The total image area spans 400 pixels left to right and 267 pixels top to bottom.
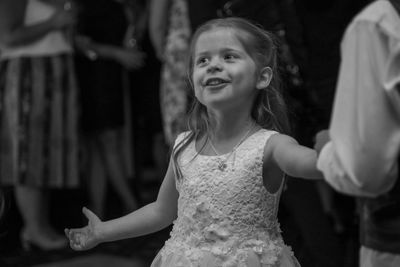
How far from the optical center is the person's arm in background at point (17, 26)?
3.57 m

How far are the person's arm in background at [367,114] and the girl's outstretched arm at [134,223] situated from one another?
680mm

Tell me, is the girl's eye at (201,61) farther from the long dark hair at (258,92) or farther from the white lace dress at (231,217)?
the white lace dress at (231,217)

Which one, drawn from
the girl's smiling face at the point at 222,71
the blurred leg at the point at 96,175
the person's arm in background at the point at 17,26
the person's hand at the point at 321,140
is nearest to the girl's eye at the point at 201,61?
the girl's smiling face at the point at 222,71

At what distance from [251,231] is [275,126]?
28 centimetres

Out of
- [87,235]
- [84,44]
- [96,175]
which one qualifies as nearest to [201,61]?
[87,235]

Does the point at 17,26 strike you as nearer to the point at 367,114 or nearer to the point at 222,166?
the point at 222,166

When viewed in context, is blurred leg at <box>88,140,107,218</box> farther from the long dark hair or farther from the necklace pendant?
the necklace pendant

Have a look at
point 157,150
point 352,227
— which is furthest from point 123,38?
point 352,227

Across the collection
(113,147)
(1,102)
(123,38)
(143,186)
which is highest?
(123,38)

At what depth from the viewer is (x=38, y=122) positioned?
3.71 meters

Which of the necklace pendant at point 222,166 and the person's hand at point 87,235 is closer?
the necklace pendant at point 222,166

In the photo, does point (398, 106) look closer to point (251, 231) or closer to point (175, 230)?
point (251, 231)

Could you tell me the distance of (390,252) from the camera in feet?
4.74

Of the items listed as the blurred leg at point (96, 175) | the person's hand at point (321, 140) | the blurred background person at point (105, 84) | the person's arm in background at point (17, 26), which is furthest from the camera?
the blurred leg at point (96, 175)
